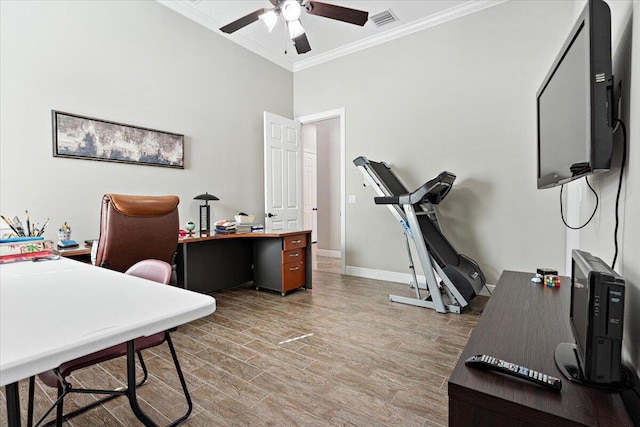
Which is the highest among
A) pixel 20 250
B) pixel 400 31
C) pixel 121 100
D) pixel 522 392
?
→ pixel 400 31

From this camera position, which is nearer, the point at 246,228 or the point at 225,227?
the point at 225,227

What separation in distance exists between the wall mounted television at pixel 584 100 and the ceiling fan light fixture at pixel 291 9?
1.95 m

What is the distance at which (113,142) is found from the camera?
10.1 ft

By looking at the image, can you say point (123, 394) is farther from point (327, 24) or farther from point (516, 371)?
point (327, 24)

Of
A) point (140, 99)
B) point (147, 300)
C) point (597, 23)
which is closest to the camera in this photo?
point (147, 300)

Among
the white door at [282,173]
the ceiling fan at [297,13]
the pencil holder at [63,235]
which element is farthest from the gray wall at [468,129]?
the pencil holder at [63,235]

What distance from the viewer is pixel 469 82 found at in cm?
361

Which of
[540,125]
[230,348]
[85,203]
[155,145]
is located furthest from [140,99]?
[540,125]

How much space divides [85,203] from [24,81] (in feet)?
3.50

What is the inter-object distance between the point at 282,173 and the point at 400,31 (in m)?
2.46

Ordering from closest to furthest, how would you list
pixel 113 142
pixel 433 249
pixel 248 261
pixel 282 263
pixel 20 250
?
pixel 20 250 → pixel 433 249 → pixel 113 142 → pixel 282 263 → pixel 248 261

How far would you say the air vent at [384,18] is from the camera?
3688mm

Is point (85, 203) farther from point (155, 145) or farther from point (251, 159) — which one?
point (251, 159)

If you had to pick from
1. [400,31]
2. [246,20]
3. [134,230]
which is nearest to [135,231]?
[134,230]
